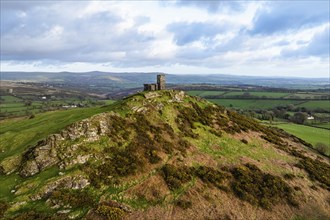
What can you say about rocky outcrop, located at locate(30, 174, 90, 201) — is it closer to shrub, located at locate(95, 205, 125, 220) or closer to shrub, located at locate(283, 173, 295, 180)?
shrub, located at locate(95, 205, 125, 220)

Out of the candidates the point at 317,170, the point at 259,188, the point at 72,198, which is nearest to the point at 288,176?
the point at 259,188

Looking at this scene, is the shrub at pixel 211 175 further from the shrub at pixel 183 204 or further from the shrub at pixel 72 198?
the shrub at pixel 72 198

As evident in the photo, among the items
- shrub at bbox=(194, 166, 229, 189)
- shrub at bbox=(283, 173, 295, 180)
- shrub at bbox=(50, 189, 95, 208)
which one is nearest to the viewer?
shrub at bbox=(50, 189, 95, 208)

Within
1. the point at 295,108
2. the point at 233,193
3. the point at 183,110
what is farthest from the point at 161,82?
the point at 295,108

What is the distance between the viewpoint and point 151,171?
130ft

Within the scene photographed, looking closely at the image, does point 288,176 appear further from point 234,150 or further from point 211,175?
point 211,175

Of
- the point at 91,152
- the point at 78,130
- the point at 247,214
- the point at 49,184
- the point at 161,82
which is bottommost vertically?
the point at 247,214

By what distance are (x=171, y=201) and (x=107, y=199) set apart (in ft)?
25.7

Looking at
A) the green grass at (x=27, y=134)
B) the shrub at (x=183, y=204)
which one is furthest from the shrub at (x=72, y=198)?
the green grass at (x=27, y=134)

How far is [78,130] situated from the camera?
41.7m

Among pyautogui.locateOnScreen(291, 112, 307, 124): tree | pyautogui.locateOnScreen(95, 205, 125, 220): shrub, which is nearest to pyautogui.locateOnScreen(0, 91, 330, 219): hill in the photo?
pyautogui.locateOnScreen(95, 205, 125, 220): shrub

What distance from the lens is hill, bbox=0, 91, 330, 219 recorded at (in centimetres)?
3347

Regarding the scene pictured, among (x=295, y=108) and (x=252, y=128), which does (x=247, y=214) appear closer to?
(x=252, y=128)

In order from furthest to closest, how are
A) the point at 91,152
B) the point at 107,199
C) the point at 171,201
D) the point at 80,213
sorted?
the point at 91,152
the point at 171,201
the point at 107,199
the point at 80,213
